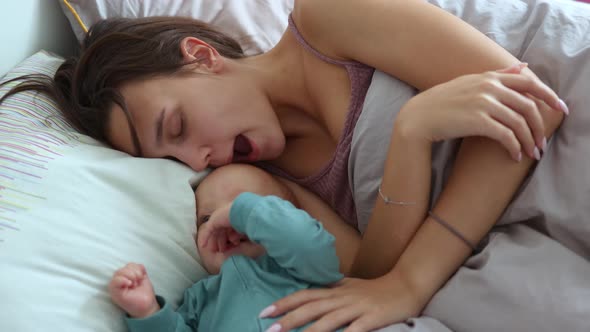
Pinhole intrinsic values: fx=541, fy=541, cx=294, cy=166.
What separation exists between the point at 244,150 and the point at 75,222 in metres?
0.40

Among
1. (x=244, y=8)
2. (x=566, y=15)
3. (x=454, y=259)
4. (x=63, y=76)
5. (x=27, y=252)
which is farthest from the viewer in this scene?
(x=244, y=8)

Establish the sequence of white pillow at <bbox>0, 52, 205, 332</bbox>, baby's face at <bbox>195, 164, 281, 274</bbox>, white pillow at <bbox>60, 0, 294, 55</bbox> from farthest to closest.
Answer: white pillow at <bbox>60, 0, 294, 55</bbox> < baby's face at <bbox>195, 164, 281, 274</bbox> < white pillow at <bbox>0, 52, 205, 332</bbox>

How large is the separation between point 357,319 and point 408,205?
0.21 m

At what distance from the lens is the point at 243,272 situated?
90cm

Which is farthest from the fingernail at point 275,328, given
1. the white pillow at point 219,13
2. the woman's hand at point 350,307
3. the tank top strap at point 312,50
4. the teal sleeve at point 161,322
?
the white pillow at point 219,13

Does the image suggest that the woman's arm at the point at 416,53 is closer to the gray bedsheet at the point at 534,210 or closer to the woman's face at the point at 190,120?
Result: the gray bedsheet at the point at 534,210

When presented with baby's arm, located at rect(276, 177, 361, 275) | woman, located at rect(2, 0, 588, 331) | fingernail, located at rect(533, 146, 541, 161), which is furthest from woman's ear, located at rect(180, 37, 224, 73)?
fingernail, located at rect(533, 146, 541, 161)

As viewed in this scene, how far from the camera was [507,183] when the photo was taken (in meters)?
0.87

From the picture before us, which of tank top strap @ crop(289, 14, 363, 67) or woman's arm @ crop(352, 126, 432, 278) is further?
tank top strap @ crop(289, 14, 363, 67)

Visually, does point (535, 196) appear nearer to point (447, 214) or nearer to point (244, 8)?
point (447, 214)

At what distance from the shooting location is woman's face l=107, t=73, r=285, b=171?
3.51ft

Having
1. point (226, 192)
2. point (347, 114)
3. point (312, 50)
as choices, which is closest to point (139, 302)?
point (226, 192)

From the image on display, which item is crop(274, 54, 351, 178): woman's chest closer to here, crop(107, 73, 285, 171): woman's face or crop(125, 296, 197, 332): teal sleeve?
crop(107, 73, 285, 171): woman's face

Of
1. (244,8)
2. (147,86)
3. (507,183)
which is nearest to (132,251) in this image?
(147,86)
